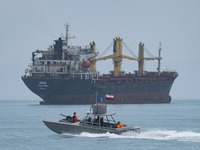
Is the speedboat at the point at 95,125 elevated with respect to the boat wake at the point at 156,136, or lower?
elevated

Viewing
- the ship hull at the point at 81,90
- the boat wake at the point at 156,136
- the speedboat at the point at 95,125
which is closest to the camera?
the boat wake at the point at 156,136

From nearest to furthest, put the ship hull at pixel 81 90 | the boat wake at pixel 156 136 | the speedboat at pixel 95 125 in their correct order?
1. the boat wake at pixel 156 136
2. the speedboat at pixel 95 125
3. the ship hull at pixel 81 90

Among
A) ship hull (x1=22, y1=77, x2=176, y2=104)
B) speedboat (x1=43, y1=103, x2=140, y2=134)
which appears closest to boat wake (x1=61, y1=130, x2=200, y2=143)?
speedboat (x1=43, y1=103, x2=140, y2=134)

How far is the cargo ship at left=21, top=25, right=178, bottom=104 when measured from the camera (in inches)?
4808

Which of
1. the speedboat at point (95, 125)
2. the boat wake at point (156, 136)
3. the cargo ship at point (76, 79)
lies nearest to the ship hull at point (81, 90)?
the cargo ship at point (76, 79)

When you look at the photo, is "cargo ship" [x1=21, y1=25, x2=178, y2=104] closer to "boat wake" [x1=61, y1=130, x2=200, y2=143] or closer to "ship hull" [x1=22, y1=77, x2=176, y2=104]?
"ship hull" [x1=22, y1=77, x2=176, y2=104]

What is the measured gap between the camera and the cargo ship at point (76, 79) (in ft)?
401

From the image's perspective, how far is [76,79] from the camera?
405 ft

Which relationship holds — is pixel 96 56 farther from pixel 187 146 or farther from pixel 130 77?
pixel 187 146

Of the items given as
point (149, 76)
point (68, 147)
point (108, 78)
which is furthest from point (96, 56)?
point (68, 147)

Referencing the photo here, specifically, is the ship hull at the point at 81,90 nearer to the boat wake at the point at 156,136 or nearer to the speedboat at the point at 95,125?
the boat wake at the point at 156,136

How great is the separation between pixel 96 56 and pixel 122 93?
11.0 meters

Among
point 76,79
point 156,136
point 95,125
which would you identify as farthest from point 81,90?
point 95,125

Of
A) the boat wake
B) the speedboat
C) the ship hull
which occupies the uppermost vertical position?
the ship hull
